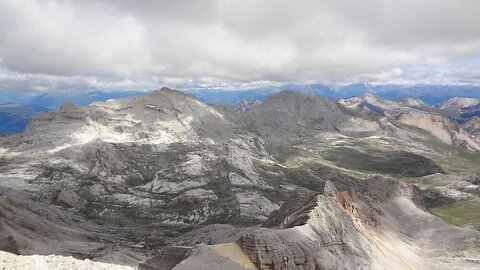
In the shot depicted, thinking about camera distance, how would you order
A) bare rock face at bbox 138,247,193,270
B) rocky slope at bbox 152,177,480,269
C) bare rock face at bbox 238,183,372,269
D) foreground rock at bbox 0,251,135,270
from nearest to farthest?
1. foreground rock at bbox 0,251,135,270
2. bare rock face at bbox 138,247,193,270
3. rocky slope at bbox 152,177,480,269
4. bare rock face at bbox 238,183,372,269

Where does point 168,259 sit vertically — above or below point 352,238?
above

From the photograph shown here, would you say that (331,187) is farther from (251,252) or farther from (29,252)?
(29,252)

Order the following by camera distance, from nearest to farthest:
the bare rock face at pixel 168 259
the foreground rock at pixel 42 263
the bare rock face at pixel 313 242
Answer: the foreground rock at pixel 42 263 → the bare rock face at pixel 168 259 → the bare rock face at pixel 313 242

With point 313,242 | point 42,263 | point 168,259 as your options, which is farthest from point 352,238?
point 42,263

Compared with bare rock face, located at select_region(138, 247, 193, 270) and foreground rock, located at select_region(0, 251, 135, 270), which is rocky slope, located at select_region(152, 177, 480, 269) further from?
foreground rock, located at select_region(0, 251, 135, 270)

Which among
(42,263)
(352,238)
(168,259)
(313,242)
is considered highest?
(42,263)

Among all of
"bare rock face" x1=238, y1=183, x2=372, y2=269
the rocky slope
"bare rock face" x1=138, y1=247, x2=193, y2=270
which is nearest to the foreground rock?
"bare rock face" x1=138, y1=247, x2=193, y2=270

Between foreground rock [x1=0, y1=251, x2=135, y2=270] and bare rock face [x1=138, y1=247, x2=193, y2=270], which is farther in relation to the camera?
bare rock face [x1=138, y1=247, x2=193, y2=270]

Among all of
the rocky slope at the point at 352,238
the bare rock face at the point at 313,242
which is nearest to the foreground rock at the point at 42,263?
the rocky slope at the point at 352,238

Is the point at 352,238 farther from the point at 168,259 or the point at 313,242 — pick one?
the point at 168,259

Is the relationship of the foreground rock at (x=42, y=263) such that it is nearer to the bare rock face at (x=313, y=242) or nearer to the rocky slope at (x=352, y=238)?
the rocky slope at (x=352, y=238)

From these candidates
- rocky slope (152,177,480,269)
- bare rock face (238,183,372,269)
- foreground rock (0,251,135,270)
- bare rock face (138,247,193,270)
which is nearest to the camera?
foreground rock (0,251,135,270)
